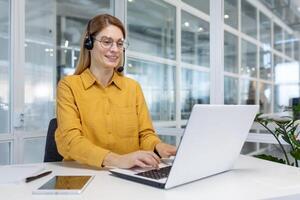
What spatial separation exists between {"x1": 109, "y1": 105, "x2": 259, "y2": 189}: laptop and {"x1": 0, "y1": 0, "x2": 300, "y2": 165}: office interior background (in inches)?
51.5

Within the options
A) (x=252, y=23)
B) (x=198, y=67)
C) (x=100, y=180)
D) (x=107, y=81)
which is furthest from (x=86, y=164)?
(x=252, y=23)

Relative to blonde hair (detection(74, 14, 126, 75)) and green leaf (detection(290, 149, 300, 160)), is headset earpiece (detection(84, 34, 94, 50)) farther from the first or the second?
green leaf (detection(290, 149, 300, 160))

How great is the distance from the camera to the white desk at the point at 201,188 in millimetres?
877

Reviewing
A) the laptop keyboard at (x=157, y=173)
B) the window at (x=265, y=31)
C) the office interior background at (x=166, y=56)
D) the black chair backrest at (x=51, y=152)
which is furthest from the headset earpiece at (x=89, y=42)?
the window at (x=265, y=31)

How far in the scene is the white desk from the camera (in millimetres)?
877

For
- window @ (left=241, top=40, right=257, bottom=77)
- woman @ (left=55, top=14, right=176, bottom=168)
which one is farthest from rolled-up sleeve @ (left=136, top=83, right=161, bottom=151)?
window @ (left=241, top=40, right=257, bottom=77)

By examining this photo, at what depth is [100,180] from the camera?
3.49 ft

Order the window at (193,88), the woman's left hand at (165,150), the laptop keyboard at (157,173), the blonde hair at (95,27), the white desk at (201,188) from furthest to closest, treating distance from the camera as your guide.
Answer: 1. the window at (193,88)
2. the blonde hair at (95,27)
3. the woman's left hand at (165,150)
4. the laptop keyboard at (157,173)
5. the white desk at (201,188)

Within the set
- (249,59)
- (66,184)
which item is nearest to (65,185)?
(66,184)

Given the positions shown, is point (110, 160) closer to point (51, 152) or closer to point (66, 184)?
point (66, 184)

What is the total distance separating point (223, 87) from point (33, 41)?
1.76 meters

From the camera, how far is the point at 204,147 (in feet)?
3.19

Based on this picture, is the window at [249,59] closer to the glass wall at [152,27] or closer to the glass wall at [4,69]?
the glass wall at [152,27]

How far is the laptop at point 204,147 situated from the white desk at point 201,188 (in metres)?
0.03
